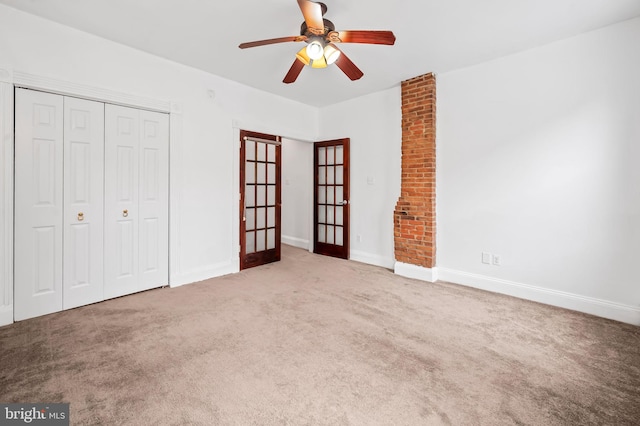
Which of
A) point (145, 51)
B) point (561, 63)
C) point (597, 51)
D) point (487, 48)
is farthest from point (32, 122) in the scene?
point (597, 51)

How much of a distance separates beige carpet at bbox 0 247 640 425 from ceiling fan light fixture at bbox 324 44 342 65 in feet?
7.99

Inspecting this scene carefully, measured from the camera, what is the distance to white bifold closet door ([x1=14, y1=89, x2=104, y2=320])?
8.93ft

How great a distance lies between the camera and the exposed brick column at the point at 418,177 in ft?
13.3

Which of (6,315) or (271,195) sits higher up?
(271,195)

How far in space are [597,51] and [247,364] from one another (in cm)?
428

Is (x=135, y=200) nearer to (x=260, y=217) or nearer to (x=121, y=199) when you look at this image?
(x=121, y=199)

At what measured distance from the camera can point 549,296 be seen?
321 centimetres

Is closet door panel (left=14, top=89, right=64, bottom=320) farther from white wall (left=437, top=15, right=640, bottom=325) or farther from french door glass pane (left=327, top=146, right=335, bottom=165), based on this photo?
white wall (left=437, top=15, right=640, bottom=325)

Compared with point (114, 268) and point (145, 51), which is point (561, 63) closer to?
point (145, 51)

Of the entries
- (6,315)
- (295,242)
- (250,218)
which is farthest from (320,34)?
(295,242)

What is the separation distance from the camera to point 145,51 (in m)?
3.40

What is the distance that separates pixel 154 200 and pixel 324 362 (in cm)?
277

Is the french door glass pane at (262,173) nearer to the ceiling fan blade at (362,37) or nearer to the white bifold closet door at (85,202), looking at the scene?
the white bifold closet door at (85,202)

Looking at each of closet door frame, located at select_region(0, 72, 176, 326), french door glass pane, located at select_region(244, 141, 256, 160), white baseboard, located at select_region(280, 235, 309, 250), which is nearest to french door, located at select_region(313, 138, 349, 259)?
white baseboard, located at select_region(280, 235, 309, 250)
